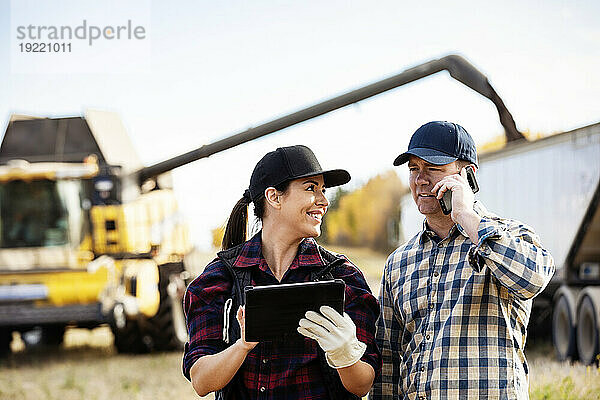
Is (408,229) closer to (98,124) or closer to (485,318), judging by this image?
(98,124)

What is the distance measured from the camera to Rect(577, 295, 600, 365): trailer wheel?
29.0 ft

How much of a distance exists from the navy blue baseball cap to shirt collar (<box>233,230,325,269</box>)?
51cm

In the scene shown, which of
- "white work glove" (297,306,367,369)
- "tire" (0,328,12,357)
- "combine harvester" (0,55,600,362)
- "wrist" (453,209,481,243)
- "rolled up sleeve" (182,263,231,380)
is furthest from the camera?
"tire" (0,328,12,357)

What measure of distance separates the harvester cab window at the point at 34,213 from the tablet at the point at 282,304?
815 cm

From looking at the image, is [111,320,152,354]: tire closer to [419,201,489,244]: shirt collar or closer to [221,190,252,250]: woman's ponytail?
[221,190,252,250]: woman's ponytail

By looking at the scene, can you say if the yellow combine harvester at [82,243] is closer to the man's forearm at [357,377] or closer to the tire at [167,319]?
the tire at [167,319]

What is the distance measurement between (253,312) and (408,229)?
13818mm

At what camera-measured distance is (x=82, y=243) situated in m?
10.2

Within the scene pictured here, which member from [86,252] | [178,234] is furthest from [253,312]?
[178,234]

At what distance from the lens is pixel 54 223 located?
33.9 feet

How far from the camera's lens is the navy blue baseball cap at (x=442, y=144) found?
9.53ft

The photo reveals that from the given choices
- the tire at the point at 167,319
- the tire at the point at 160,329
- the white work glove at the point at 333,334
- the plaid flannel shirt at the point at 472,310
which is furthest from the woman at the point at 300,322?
the tire at the point at 167,319

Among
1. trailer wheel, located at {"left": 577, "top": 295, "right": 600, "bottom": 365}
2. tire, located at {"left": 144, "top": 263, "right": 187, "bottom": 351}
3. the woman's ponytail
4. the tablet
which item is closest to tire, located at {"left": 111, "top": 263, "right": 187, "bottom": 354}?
tire, located at {"left": 144, "top": 263, "right": 187, "bottom": 351}

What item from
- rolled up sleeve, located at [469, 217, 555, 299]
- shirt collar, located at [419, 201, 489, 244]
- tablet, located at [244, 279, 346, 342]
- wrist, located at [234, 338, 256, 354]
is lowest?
wrist, located at [234, 338, 256, 354]
